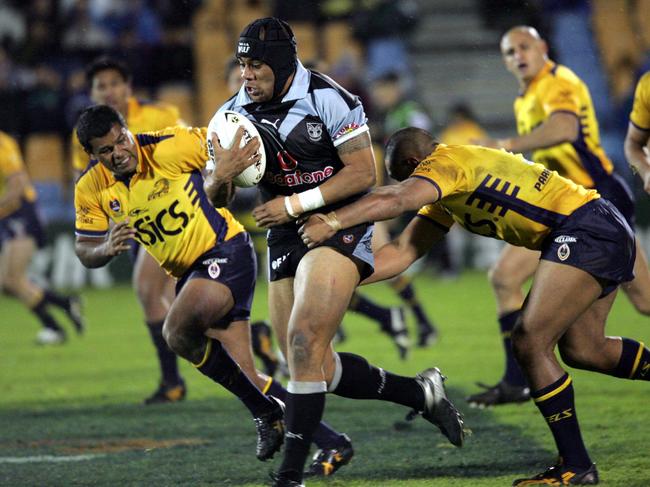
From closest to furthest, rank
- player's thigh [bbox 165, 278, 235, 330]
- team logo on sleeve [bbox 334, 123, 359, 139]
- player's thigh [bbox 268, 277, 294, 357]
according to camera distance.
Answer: team logo on sleeve [bbox 334, 123, 359, 139], player's thigh [bbox 268, 277, 294, 357], player's thigh [bbox 165, 278, 235, 330]

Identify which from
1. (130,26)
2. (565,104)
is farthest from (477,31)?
(565,104)

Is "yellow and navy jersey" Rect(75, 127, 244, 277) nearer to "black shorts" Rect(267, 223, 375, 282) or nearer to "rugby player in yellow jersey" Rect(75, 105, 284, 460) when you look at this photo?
"rugby player in yellow jersey" Rect(75, 105, 284, 460)

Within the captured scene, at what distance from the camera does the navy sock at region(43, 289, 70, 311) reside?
12016 mm

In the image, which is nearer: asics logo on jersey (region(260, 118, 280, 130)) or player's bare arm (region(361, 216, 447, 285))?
asics logo on jersey (region(260, 118, 280, 130))

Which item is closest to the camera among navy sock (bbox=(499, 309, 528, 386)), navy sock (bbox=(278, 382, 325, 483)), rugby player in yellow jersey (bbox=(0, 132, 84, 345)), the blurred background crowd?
navy sock (bbox=(278, 382, 325, 483))

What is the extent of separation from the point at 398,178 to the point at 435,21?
1648 cm

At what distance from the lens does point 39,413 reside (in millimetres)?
8109

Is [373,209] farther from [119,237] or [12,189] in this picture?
[12,189]

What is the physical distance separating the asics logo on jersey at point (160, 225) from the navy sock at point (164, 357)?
176 cm

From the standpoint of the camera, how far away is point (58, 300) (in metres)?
12.1

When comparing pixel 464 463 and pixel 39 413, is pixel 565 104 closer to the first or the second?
pixel 464 463

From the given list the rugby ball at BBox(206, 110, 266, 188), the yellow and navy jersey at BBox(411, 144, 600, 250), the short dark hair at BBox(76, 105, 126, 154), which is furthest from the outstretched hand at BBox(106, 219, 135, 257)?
the yellow and navy jersey at BBox(411, 144, 600, 250)

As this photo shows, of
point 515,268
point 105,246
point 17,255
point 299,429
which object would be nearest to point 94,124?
point 105,246

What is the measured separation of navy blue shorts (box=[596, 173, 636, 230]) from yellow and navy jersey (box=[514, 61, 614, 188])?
0.06 m
